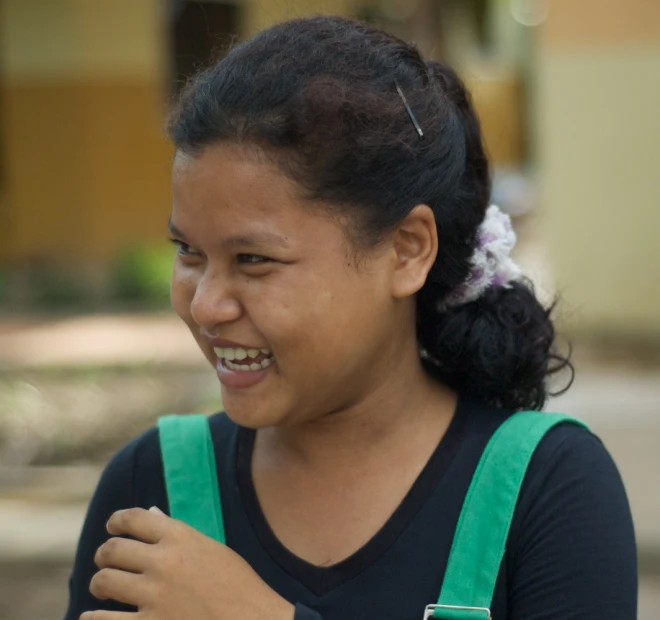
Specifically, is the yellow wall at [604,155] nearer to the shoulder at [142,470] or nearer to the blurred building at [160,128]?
the blurred building at [160,128]

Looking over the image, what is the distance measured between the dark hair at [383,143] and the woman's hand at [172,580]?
1.56ft

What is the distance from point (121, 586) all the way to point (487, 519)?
490 mm

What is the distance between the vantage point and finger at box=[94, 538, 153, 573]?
1.58m

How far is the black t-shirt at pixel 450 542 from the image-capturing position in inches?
63.0

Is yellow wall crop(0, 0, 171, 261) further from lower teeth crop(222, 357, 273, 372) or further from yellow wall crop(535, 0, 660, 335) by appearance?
lower teeth crop(222, 357, 273, 372)

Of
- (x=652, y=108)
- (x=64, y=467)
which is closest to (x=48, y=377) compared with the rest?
(x=64, y=467)

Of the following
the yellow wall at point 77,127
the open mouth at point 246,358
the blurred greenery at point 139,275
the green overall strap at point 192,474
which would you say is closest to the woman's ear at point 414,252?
the open mouth at point 246,358

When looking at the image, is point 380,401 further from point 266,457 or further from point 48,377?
point 48,377

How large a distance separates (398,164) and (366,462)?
1.47 ft

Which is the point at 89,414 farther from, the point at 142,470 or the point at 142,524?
the point at 142,524

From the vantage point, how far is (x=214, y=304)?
1.63m

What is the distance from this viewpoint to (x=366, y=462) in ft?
5.95

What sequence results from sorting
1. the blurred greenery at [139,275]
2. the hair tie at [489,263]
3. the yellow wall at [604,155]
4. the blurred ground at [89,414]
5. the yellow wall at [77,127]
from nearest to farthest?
the hair tie at [489,263]
the blurred ground at [89,414]
the yellow wall at [604,155]
the blurred greenery at [139,275]
the yellow wall at [77,127]

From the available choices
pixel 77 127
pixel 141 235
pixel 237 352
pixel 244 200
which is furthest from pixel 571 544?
pixel 77 127
